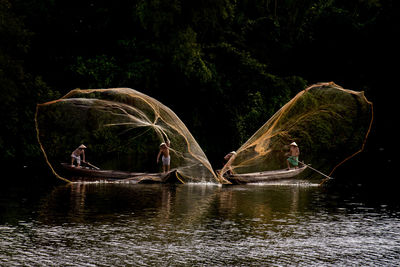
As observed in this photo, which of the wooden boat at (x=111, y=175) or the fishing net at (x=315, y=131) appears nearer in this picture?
the fishing net at (x=315, y=131)

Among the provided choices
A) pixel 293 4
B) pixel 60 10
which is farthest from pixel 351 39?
pixel 60 10

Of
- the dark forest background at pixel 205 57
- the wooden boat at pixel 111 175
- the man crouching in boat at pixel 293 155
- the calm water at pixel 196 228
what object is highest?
the dark forest background at pixel 205 57

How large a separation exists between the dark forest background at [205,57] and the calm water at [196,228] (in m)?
12.8

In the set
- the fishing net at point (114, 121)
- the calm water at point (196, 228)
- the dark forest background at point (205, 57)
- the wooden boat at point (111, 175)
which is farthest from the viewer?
the dark forest background at point (205, 57)

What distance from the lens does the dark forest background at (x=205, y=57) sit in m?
35.5

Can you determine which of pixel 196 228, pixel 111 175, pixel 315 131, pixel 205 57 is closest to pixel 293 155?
pixel 315 131

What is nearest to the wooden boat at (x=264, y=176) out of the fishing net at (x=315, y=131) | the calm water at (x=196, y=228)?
the fishing net at (x=315, y=131)

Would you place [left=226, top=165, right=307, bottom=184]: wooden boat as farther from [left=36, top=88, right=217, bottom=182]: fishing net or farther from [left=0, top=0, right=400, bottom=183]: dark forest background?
[left=0, top=0, right=400, bottom=183]: dark forest background

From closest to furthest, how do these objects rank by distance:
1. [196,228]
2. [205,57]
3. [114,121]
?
1. [196,228]
2. [114,121]
3. [205,57]

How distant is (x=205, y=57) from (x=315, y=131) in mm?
16891

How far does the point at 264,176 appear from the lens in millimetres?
26391

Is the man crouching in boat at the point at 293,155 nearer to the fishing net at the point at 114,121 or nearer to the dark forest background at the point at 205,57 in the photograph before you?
the fishing net at the point at 114,121

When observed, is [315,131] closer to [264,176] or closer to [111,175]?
[264,176]

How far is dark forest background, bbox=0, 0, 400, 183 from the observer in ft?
116
